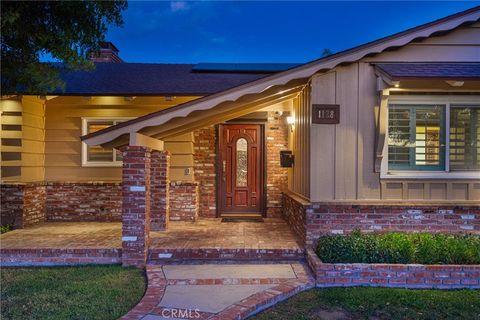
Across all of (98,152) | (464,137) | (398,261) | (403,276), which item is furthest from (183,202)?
(464,137)

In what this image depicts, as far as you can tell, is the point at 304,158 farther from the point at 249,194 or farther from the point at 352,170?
the point at 249,194

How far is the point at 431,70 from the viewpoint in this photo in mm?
5609

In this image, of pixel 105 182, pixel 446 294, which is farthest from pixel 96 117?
pixel 446 294

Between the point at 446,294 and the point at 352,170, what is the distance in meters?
2.15

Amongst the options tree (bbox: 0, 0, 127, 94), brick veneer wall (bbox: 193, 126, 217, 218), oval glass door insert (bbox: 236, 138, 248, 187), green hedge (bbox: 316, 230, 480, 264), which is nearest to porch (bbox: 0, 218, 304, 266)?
green hedge (bbox: 316, 230, 480, 264)

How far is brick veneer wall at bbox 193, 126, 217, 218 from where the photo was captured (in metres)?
8.97

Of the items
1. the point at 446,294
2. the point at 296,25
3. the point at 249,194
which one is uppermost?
the point at 296,25

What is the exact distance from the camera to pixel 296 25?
72062 mm

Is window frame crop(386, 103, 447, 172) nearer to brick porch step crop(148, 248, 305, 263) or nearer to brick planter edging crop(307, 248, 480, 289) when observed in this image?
brick planter edging crop(307, 248, 480, 289)

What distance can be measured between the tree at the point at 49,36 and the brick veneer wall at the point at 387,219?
401cm

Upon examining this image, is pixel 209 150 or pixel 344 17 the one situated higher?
pixel 344 17

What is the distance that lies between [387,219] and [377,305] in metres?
1.93

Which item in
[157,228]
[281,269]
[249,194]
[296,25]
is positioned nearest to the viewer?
[281,269]

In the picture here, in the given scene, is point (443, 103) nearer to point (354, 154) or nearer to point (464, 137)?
point (464, 137)
